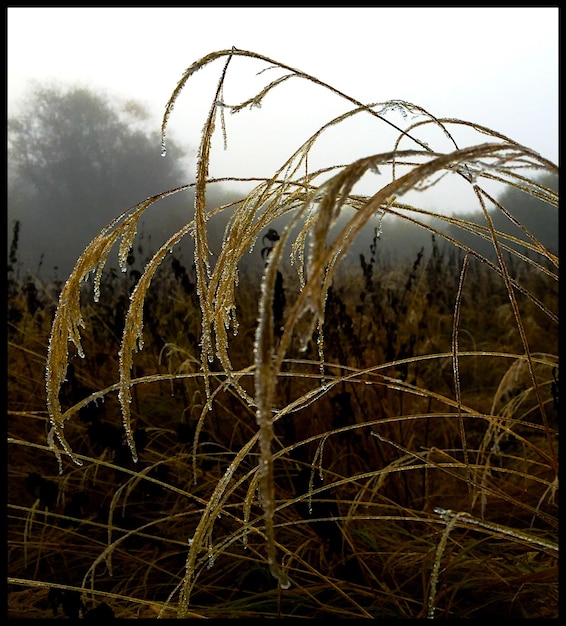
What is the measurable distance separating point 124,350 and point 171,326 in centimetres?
261

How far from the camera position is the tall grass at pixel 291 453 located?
27.8 inches

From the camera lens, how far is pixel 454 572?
135cm

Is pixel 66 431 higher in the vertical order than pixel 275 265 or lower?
lower

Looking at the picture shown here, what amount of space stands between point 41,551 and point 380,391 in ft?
3.64

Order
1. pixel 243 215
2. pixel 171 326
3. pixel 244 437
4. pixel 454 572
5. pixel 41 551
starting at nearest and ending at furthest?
pixel 243 215, pixel 454 572, pixel 41 551, pixel 244 437, pixel 171 326

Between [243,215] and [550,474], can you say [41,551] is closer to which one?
[243,215]

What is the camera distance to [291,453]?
1898 mm

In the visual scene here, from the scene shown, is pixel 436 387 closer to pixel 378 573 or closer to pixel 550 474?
pixel 550 474

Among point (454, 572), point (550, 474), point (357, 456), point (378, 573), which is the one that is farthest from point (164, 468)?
point (550, 474)

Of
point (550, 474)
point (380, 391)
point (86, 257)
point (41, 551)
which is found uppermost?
point (86, 257)

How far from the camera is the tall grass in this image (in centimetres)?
71

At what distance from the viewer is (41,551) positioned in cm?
169

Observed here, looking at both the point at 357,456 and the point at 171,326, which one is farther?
the point at 171,326

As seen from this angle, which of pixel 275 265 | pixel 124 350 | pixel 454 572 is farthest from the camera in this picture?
pixel 454 572
